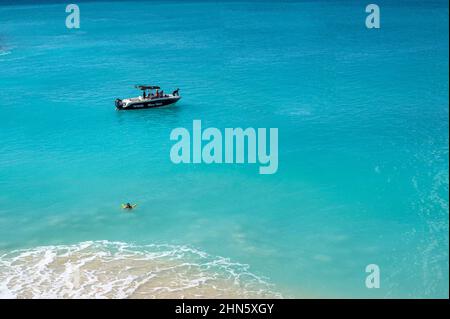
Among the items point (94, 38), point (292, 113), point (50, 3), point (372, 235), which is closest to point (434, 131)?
point (292, 113)

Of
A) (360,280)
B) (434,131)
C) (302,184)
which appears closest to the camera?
(360,280)

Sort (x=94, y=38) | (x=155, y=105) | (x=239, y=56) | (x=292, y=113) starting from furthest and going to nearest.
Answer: (x=94, y=38) → (x=239, y=56) → (x=155, y=105) → (x=292, y=113)

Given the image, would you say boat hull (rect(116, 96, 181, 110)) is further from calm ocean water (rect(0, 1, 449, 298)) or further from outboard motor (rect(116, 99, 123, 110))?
calm ocean water (rect(0, 1, 449, 298))

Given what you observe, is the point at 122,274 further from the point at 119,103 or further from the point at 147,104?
the point at 147,104

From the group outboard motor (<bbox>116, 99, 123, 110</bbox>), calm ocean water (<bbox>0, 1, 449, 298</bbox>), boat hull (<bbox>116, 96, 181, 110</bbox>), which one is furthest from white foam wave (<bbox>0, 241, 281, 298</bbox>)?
outboard motor (<bbox>116, 99, 123, 110</bbox>)
